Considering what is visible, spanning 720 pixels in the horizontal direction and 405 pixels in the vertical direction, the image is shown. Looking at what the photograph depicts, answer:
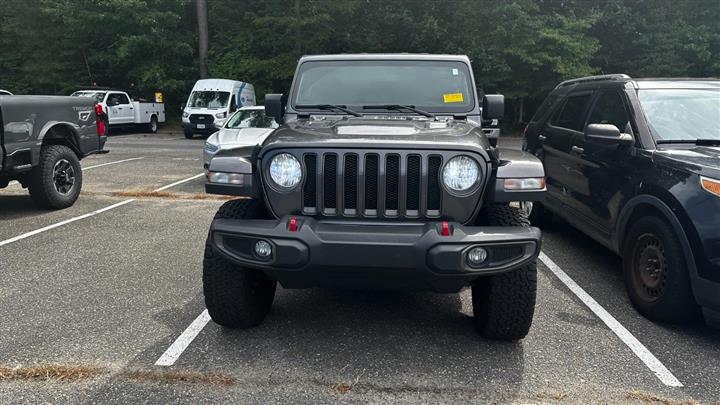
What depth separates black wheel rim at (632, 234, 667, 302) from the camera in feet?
A: 13.0

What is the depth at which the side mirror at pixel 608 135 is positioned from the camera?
4488 mm

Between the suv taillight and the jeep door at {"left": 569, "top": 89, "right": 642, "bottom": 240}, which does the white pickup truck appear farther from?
the jeep door at {"left": 569, "top": 89, "right": 642, "bottom": 240}

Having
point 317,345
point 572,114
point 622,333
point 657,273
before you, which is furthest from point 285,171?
point 572,114

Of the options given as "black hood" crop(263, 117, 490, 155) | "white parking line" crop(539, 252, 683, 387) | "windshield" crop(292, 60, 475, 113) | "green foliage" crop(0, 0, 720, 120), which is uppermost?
"green foliage" crop(0, 0, 720, 120)

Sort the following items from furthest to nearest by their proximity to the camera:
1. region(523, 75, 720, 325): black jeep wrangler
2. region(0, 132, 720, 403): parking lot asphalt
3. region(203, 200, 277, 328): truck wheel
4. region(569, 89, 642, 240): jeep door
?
region(569, 89, 642, 240): jeep door < region(523, 75, 720, 325): black jeep wrangler < region(203, 200, 277, 328): truck wheel < region(0, 132, 720, 403): parking lot asphalt

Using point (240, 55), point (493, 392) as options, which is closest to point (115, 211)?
point (493, 392)

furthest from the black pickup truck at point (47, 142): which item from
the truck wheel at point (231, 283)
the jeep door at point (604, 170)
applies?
the jeep door at point (604, 170)

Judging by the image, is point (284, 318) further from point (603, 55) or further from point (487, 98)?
point (603, 55)

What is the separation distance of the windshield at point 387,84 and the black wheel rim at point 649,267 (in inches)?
65.8

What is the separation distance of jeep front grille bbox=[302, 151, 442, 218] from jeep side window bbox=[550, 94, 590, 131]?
3.11m

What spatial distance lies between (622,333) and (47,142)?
731cm

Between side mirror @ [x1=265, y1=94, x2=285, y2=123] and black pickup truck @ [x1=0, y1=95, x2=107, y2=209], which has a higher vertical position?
Result: side mirror @ [x1=265, y1=94, x2=285, y2=123]

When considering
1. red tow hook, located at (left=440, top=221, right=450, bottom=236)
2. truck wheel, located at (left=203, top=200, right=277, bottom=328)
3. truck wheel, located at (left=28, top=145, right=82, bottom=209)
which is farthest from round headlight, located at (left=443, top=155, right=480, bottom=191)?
truck wheel, located at (left=28, top=145, right=82, bottom=209)

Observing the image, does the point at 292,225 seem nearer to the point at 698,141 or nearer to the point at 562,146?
the point at 698,141
